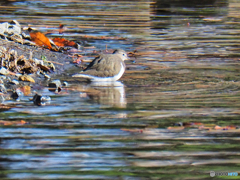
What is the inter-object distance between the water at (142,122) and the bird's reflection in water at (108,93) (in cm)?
2

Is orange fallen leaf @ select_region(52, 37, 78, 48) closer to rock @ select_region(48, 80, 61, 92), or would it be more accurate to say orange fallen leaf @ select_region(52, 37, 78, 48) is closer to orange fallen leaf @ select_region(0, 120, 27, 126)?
rock @ select_region(48, 80, 61, 92)

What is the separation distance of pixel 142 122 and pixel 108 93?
215 cm

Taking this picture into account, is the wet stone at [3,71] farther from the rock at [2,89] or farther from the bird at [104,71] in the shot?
the bird at [104,71]

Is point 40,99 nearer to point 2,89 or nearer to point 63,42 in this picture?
point 2,89

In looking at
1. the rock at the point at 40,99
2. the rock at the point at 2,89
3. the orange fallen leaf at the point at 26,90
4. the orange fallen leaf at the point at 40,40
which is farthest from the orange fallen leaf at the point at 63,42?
the rock at the point at 40,99

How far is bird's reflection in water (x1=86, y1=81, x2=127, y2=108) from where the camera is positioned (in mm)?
8018

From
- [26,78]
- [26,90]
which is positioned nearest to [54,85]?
[26,90]

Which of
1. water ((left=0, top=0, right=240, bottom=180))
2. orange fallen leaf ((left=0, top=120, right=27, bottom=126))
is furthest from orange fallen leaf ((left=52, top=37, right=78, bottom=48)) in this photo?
orange fallen leaf ((left=0, top=120, right=27, bottom=126))

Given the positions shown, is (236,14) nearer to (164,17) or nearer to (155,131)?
(164,17)

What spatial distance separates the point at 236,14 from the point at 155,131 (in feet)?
54.7

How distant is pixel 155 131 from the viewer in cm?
633

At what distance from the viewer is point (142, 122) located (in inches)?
265

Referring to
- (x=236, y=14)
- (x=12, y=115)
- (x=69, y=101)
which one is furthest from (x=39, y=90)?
(x=236, y=14)

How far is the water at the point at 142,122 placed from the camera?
5152 millimetres
